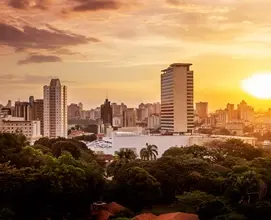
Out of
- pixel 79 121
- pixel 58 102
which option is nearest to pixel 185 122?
pixel 58 102

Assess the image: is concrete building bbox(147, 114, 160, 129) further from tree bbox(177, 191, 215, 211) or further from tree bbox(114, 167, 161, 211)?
tree bbox(177, 191, 215, 211)

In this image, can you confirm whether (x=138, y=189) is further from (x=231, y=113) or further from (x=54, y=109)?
(x=231, y=113)

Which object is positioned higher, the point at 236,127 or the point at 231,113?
the point at 231,113

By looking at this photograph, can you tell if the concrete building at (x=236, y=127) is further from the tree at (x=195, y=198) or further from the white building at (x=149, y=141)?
the tree at (x=195, y=198)

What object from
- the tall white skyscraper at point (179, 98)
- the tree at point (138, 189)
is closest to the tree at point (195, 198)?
the tree at point (138, 189)

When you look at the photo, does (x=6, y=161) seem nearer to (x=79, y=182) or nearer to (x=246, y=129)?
(x=79, y=182)

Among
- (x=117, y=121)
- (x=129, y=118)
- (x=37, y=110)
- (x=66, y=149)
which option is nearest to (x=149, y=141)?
(x=66, y=149)

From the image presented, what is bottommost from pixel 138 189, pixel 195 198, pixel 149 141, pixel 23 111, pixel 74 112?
pixel 195 198
